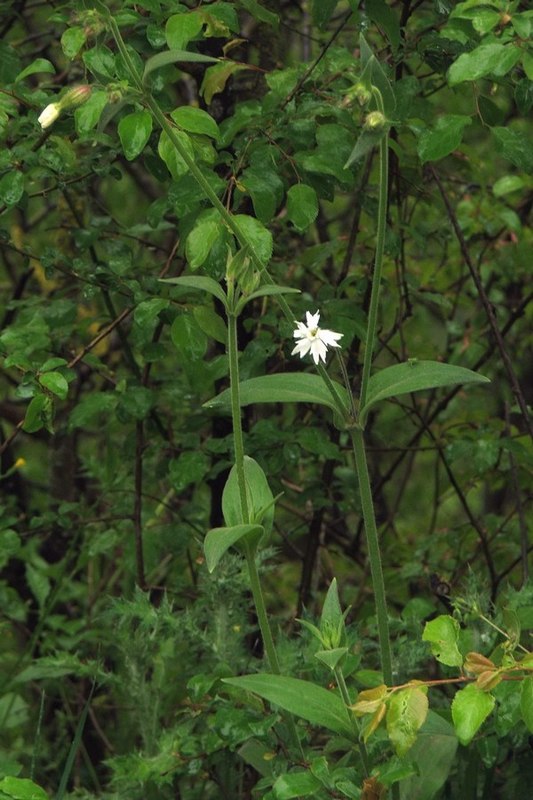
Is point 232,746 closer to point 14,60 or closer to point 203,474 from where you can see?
point 203,474

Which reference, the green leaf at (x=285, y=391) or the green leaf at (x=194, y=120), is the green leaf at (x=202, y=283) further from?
the green leaf at (x=194, y=120)

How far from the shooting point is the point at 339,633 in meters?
1.62

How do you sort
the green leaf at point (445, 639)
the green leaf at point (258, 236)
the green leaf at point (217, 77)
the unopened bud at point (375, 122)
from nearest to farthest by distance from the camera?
the unopened bud at point (375, 122) < the green leaf at point (445, 639) < the green leaf at point (258, 236) < the green leaf at point (217, 77)

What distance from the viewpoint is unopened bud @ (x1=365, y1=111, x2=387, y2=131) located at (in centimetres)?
140

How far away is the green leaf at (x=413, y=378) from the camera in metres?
1.55

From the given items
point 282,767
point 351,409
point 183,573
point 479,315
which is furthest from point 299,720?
point 479,315

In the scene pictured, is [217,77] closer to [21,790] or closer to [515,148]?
[515,148]

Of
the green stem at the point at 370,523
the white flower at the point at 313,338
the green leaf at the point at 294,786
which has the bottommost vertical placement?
the green leaf at the point at 294,786

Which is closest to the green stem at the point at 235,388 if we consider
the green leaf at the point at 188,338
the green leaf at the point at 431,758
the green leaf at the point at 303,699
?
the green leaf at the point at 303,699

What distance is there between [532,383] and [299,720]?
7.76 ft

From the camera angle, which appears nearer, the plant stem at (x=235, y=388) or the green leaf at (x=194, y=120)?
the plant stem at (x=235, y=388)

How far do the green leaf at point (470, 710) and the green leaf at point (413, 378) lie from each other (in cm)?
40

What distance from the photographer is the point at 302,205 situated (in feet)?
6.14

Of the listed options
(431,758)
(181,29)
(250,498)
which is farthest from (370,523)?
(181,29)
